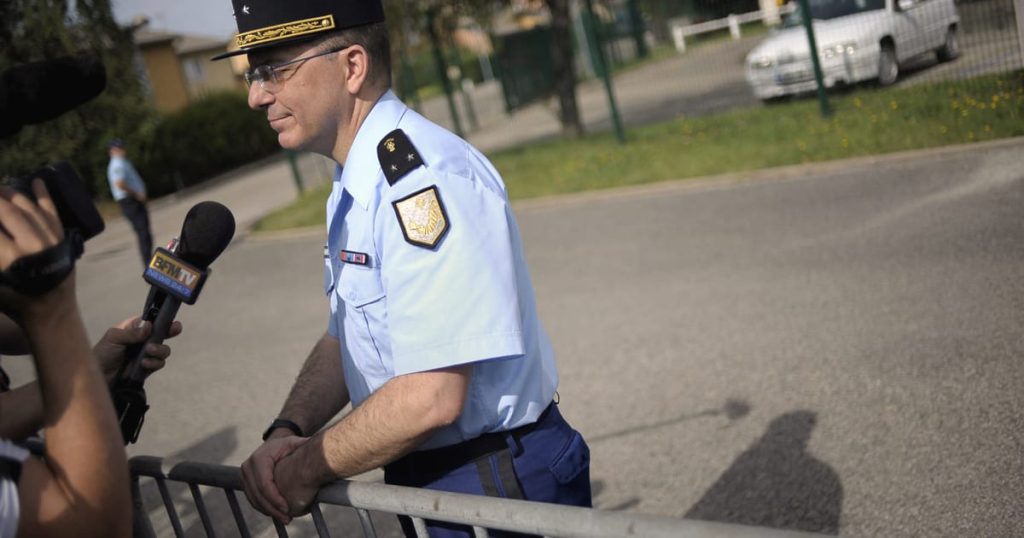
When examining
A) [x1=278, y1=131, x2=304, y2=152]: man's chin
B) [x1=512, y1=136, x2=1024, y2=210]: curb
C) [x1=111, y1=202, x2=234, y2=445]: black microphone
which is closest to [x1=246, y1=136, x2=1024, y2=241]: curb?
[x1=512, y1=136, x2=1024, y2=210]: curb

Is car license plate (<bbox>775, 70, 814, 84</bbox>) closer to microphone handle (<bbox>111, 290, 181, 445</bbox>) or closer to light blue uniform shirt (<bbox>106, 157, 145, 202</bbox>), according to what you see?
light blue uniform shirt (<bbox>106, 157, 145, 202</bbox>)

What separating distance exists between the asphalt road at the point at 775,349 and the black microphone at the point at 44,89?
3.33 meters

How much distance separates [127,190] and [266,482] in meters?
13.4

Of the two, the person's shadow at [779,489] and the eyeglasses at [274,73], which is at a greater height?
the eyeglasses at [274,73]

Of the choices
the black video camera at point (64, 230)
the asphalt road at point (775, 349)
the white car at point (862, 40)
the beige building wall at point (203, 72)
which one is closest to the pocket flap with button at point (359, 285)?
the black video camera at point (64, 230)

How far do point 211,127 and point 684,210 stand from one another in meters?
28.7

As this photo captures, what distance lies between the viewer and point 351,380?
251cm

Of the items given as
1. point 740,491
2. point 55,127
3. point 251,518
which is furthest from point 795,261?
point 55,127

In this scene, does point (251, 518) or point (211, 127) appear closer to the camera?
point (251, 518)

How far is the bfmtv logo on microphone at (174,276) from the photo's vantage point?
2.03 metres

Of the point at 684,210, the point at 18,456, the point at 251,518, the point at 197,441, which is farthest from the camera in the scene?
the point at 684,210

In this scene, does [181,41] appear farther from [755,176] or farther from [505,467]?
[505,467]

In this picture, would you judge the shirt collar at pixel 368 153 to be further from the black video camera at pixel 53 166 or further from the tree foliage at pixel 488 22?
the tree foliage at pixel 488 22

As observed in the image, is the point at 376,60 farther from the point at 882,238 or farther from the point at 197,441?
the point at 882,238
